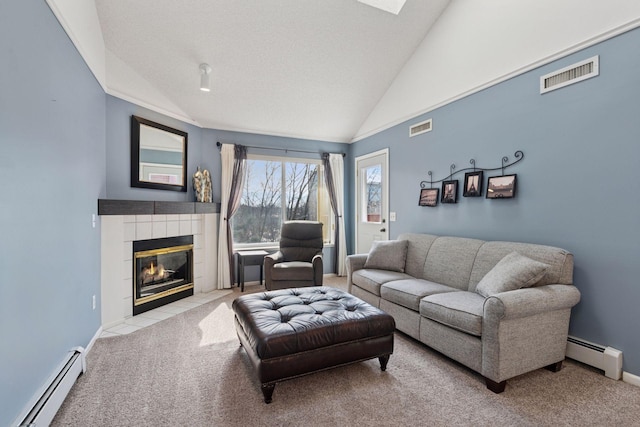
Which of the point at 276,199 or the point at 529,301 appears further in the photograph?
the point at 276,199

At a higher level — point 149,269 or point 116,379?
point 149,269

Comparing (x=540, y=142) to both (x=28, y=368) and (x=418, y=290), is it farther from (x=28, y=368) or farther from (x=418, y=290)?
(x=28, y=368)

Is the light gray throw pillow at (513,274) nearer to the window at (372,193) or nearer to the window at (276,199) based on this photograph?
Result: the window at (372,193)

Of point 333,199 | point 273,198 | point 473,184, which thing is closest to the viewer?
point 473,184

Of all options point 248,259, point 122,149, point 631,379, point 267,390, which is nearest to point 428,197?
point 631,379

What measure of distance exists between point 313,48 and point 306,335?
3.25 m

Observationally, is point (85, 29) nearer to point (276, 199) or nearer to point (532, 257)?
point (276, 199)

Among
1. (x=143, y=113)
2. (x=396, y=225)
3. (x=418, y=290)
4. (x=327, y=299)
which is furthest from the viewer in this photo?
(x=396, y=225)

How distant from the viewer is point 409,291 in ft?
8.84

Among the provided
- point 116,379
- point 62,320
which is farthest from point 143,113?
point 116,379

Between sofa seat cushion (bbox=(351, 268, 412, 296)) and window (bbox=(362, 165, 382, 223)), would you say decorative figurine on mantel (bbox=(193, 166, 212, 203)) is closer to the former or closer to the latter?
sofa seat cushion (bbox=(351, 268, 412, 296))

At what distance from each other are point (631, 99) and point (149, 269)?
192 inches

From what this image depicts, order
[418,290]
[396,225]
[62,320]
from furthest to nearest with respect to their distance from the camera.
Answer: [396,225] < [418,290] < [62,320]

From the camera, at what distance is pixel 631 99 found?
2.04 metres
